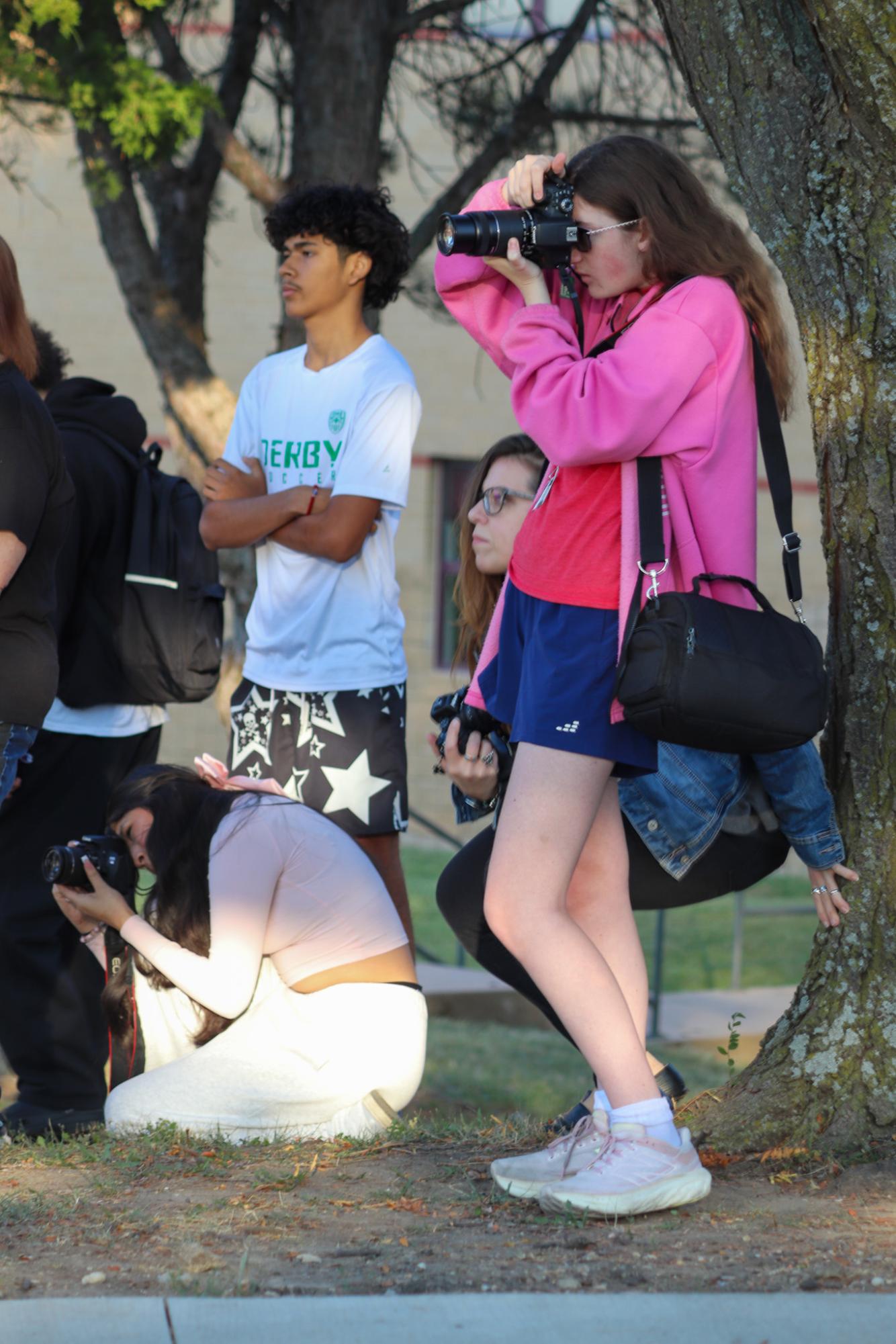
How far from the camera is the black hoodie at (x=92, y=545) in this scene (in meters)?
4.29

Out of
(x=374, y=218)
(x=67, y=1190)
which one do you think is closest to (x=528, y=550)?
(x=67, y=1190)

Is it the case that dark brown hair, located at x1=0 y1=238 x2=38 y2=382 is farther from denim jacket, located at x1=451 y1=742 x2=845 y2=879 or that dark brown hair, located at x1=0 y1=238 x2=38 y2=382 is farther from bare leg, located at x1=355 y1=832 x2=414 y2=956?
denim jacket, located at x1=451 y1=742 x2=845 y2=879

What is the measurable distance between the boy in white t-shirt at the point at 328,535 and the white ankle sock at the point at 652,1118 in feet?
5.14

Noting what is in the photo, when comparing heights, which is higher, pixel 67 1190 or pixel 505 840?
pixel 505 840

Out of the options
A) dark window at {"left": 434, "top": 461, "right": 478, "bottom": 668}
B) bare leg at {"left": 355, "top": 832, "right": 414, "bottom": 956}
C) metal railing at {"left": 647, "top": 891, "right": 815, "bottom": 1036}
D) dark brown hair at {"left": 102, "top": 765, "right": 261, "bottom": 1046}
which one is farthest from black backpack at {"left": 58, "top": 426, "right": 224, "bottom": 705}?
dark window at {"left": 434, "top": 461, "right": 478, "bottom": 668}

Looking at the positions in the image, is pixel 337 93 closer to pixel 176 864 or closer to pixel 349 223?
pixel 349 223

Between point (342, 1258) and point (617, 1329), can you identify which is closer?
point (617, 1329)

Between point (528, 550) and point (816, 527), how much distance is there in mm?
13281

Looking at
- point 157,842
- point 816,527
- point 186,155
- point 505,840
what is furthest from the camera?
point 816,527

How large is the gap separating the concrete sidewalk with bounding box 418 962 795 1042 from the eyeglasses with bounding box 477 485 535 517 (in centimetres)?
456

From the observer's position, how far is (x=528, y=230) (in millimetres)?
2760

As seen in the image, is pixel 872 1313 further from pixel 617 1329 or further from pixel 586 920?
pixel 586 920

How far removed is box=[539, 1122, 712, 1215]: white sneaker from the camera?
2629 mm

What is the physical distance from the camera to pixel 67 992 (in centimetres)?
424
